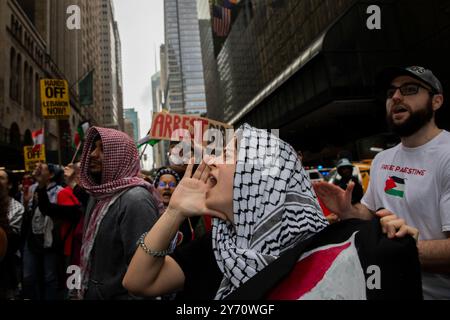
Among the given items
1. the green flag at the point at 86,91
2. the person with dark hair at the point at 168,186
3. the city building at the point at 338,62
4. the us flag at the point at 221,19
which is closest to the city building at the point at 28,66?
the green flag at the point at 86,91

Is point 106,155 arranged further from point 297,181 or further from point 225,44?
point 225,44

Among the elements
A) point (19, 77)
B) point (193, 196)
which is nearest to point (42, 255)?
point (193, 196)

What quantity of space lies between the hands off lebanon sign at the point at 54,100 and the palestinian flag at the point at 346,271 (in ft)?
28.5

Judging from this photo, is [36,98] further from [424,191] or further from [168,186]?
[424,191]

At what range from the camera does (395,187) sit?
2254mm

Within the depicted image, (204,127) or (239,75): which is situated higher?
(239,75)

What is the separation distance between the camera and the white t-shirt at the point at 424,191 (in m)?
1.95

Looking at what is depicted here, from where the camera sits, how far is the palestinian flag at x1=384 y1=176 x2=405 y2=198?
221 centimetres

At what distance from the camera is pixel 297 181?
4.94 ft

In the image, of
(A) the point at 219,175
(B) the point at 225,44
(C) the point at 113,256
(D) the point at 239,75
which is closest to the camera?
(A) the point at 219,175

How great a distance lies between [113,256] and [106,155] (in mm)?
929

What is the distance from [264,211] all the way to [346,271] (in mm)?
403

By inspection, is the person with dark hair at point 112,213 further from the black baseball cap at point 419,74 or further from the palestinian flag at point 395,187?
the black baseball cap at point 419,74
